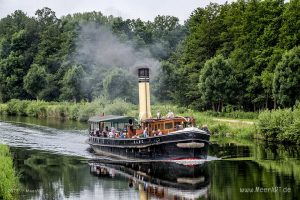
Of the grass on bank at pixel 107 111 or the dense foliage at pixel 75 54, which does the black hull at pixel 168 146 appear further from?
the dense foliage at pixel 75 54

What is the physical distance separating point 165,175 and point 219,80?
37.7 meters

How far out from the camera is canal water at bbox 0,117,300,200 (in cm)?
3788

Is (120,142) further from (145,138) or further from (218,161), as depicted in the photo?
(218,161)

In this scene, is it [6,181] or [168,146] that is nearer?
[6,181]

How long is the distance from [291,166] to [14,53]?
11470 centimetres

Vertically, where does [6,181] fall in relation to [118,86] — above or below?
below

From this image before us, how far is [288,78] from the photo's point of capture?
2697 inches

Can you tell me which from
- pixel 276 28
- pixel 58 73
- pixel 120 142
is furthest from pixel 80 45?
pixel 120 142

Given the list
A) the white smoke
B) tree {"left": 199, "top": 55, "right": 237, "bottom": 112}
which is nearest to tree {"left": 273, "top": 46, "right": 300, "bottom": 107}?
tree {"left": 199, "top": 55, "right": 237, "bottom": 112}

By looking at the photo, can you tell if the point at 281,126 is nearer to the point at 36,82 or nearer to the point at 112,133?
the point at 112,133

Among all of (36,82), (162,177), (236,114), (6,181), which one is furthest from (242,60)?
(36,82)

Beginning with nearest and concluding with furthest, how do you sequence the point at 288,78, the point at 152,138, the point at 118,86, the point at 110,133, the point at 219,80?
the point at 152,138, the point at 110,133, the point at 288,78, the point at 219,80, the point at 118,86

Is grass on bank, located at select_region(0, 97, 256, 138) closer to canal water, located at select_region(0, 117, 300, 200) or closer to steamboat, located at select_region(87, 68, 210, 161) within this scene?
canal water, located at select_region(0, 117, 300, 200)

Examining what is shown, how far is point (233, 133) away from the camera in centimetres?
6700
